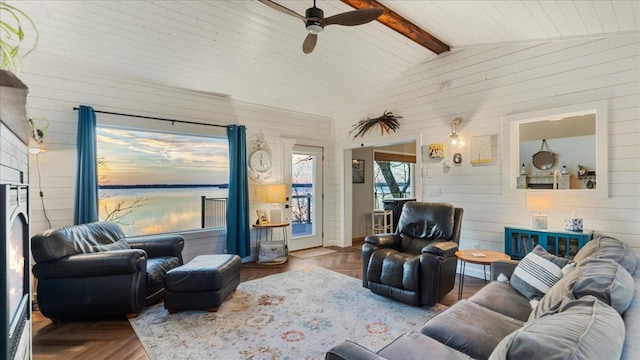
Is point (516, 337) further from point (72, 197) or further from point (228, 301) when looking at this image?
point (72, 197)

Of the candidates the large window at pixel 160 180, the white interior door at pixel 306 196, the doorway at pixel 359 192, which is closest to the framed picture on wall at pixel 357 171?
the doorway at pixel 359 192

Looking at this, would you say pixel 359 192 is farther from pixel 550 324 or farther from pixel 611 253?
pixel 550 324

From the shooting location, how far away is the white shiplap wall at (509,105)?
308 cm

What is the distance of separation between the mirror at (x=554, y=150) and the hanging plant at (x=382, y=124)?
1.69 m

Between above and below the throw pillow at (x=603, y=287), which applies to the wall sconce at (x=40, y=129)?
above

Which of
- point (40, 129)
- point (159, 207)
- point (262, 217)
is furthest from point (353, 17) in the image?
point (159, 207)

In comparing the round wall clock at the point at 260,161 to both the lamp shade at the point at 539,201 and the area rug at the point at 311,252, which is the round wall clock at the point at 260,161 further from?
the lamp shade at the point at 539,201

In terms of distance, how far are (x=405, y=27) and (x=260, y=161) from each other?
3010 millimetres

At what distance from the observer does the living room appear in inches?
122

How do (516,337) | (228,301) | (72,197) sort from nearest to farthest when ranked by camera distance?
1. (516,337)
2. (228,301)
3. (72,197)

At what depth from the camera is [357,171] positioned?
6.82m

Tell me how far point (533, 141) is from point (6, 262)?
6.31 m

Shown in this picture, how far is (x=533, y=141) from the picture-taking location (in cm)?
510

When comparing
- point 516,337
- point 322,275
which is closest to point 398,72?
point 322,275
